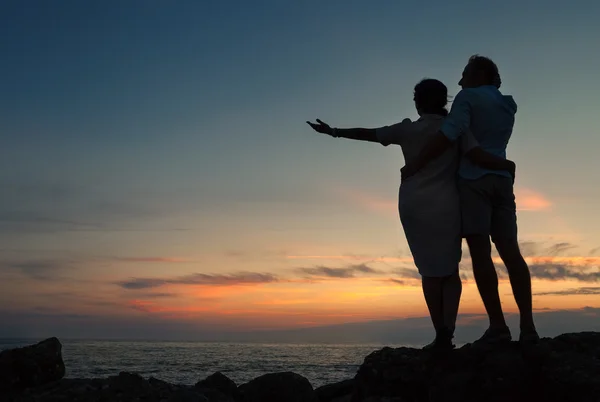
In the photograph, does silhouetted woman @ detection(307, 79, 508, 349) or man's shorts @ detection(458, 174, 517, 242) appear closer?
man's shorts @ detection(458, 174, 517, 242)

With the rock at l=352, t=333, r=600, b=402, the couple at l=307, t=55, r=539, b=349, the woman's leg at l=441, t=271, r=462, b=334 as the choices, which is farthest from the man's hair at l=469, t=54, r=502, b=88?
the rock at l=352, t=333, r=600, b=402

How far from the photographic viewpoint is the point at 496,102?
217 inches

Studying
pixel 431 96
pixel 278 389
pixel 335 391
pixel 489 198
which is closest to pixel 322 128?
pixel 431 96

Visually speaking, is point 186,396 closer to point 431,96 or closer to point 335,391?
point 335,391

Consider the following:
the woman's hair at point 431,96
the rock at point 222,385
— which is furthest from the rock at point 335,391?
the woman's hair at point 431,96

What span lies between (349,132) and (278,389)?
682 cm

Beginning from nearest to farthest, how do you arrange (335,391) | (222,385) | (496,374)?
(496,374) → (335,391) → (222,385)

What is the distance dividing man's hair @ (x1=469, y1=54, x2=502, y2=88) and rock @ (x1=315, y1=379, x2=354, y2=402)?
547 cm

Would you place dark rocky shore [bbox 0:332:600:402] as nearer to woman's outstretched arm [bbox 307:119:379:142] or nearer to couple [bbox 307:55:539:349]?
couple [bbox 307:55:539:349]

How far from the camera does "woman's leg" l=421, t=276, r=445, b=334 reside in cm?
559

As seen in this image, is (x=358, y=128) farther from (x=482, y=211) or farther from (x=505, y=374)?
(x=505, y=374)

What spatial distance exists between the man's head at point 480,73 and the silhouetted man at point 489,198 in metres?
0.11

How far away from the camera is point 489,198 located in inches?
214

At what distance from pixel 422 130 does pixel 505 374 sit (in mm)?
2438
